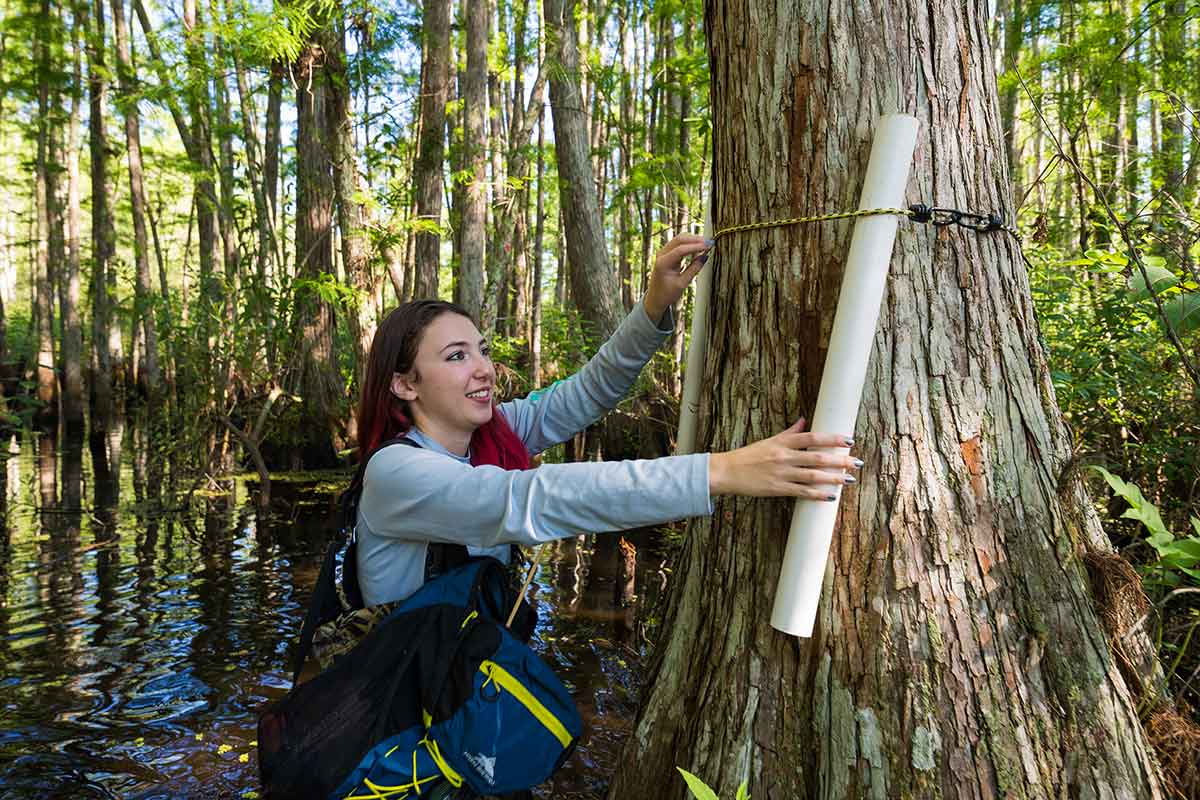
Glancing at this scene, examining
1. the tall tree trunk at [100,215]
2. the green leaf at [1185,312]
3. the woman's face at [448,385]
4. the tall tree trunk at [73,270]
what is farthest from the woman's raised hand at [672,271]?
A: the tall tree trunk at [73,270]

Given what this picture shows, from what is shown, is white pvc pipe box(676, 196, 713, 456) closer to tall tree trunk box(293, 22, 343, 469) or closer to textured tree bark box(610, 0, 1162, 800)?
textured tree bark box(610, 0, 1162, 800)

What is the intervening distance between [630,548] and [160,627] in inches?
130

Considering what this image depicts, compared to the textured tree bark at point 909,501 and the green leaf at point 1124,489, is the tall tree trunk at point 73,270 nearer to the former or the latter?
the textured tree bark at point 909,501

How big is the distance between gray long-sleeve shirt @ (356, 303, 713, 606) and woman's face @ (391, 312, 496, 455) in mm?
88

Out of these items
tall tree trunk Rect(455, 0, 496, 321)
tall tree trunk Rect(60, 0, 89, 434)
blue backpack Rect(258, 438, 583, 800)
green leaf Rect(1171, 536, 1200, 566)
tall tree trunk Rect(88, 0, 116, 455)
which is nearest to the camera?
blue backpack Rect(258, 438, 583, 800)

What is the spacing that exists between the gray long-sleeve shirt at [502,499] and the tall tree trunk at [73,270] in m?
17.4

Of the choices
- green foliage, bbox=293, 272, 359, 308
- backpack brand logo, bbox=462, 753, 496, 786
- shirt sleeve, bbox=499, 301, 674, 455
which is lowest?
backpack brand logo, bbox=462, 753, 496, 786

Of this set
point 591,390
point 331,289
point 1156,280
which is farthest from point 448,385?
point 331,289

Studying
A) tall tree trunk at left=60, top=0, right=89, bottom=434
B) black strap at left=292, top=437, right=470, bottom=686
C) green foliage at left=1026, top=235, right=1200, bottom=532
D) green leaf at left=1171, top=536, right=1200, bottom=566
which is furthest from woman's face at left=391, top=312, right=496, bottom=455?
tall tree trunk at left=60, top=0, right=89, bottom=434

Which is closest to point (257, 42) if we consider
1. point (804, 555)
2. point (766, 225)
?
point (766, 225)

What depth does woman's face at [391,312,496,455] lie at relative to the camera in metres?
2.58

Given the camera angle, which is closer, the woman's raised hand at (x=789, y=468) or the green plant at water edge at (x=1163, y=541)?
the woman's raised hand at (x=789, y=468)

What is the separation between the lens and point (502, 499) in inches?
78.1

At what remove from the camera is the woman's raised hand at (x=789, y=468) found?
1727 millimetres
